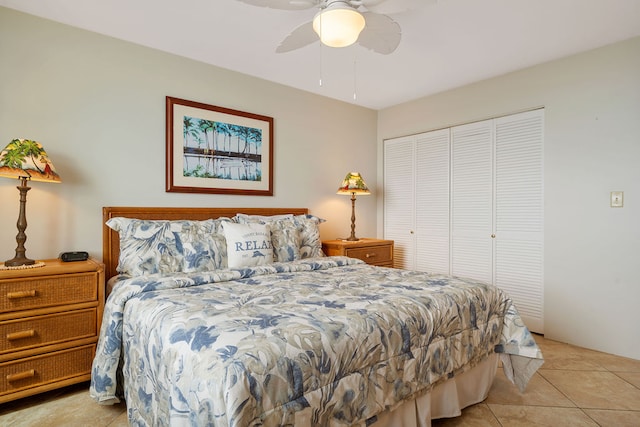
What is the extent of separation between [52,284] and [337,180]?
2.81 meters

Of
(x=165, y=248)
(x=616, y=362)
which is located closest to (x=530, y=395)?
(x=616, y=362)

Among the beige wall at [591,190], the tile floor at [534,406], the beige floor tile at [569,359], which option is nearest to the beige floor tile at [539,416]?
the tile floor at [534,406]

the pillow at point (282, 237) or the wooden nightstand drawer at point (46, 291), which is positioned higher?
the pillow at point (282, 237)

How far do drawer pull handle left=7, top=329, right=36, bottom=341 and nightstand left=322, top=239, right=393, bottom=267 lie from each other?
2.35 meters

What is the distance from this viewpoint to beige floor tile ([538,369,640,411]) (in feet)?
6.63

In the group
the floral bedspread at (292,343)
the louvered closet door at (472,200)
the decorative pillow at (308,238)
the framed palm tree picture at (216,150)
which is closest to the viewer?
the floral bedspread at (292,343)

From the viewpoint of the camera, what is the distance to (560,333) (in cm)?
296

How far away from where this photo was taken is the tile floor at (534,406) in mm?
1828

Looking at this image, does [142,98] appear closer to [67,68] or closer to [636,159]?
[67,68]

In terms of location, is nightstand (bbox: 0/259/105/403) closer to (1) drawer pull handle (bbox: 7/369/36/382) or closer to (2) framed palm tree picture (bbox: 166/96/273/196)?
(1) drawer pull handle (bbox: 7/369/36/382)

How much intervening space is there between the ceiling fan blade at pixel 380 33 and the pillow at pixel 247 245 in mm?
1447

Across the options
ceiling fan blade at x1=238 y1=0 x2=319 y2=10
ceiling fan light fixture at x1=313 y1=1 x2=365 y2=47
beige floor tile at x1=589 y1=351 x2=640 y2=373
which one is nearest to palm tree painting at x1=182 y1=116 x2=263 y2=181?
ceiling fan blade at x1=238 y1=0 x2=319 y2=10

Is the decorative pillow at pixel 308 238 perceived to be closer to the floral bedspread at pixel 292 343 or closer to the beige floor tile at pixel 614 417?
the floral bedspread at pixel 292 343

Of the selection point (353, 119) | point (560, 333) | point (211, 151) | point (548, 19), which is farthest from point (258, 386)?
point (353, 119)
